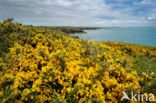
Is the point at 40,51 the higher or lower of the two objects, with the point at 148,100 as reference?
higher

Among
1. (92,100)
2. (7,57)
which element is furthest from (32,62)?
(92,100)

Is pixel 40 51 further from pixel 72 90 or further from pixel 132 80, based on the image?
pixel 132 80

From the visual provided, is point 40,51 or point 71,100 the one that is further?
point 40,51

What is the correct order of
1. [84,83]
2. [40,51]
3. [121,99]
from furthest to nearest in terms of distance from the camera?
[40,51], [84,83], [121,99]

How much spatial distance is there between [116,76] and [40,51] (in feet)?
11.1

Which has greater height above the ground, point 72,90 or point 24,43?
point 24,43

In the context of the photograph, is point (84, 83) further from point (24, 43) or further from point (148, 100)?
point (24, 43)

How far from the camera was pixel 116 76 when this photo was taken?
4184 mm

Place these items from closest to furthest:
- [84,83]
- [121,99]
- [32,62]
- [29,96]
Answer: [29,96], [121,99], [84,83], [32,62]

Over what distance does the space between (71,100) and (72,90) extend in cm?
27

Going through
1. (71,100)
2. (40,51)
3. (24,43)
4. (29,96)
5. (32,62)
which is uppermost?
(24,43)

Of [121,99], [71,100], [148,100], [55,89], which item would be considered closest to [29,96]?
[55,89]

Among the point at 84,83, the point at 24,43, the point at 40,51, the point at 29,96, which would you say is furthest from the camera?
the point at 24,43

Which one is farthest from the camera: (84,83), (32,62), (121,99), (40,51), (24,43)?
(24,43)
